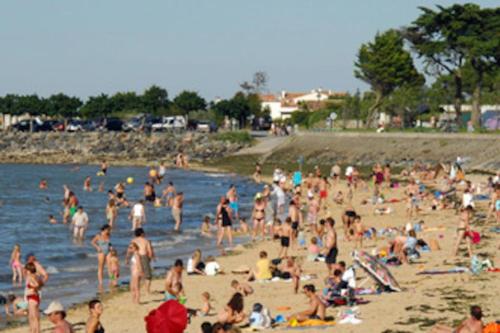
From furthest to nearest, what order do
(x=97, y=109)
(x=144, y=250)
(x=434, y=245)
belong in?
(x=97, y=109), (x=434, y=245), (x=144, y=250)

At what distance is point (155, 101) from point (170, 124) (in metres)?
18.6

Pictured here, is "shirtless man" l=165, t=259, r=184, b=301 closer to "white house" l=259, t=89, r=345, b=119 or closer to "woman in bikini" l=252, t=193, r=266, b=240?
"woman in bikini" l=252, t=193, r=266, b=240

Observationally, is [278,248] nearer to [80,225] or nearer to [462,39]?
[80,225]

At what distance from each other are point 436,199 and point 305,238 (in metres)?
7.73

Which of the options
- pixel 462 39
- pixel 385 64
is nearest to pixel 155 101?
pixel 385 64

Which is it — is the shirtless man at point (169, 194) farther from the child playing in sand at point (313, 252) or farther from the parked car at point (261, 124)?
the parked car at point (261, 124)

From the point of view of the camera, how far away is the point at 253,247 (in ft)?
90.1

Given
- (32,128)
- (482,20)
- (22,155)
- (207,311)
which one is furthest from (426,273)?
(32,128)

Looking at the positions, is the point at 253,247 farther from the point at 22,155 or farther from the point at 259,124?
the point at 259,124

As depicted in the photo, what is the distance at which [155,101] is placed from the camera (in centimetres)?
11862

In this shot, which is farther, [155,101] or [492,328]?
[155,101]

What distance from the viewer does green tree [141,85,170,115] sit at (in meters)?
118

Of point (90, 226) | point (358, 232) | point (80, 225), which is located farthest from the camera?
point (90, 226)

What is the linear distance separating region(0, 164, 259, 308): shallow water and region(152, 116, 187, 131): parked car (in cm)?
2678
